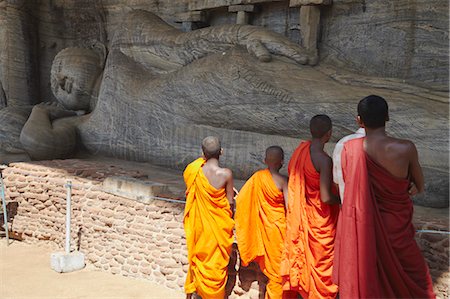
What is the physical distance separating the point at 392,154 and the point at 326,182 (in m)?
0.59

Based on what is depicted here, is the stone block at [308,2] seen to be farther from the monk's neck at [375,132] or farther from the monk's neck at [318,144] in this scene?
the monk's neck at [375,132]

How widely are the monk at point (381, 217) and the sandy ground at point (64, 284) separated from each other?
6.87ft

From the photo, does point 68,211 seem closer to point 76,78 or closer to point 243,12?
point 76,78

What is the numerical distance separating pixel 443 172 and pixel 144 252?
2.71 m

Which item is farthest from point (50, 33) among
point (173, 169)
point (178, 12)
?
point (173, 169)

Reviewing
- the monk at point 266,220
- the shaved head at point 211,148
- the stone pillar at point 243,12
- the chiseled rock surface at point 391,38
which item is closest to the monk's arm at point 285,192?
the monk at point 266,220

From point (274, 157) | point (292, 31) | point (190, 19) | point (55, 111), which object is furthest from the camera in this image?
point (55, 111)

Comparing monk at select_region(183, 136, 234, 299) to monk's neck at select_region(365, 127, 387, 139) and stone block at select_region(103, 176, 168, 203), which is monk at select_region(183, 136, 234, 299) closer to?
stone block at select_region(103, 176, 168, 203)

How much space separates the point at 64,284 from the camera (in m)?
4.20

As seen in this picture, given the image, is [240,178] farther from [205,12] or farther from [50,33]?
[50,33]

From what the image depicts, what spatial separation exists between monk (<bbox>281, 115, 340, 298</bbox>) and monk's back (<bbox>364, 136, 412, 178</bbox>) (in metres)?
0.52

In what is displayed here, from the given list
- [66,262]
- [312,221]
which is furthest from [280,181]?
[66,262]

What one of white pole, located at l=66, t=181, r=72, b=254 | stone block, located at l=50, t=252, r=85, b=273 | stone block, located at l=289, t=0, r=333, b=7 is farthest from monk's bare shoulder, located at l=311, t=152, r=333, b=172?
stone block, located at l=289, t=0, r=333, b=7

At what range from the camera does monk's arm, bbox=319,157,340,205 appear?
2684 mm
